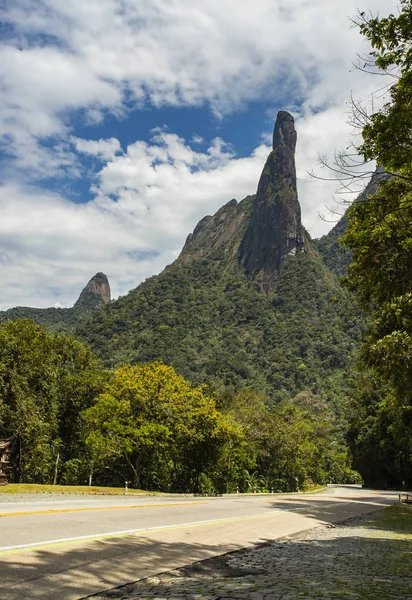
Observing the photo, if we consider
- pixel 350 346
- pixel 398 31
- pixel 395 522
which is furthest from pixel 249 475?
pixel 350 346

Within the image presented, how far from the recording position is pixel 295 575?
643cm

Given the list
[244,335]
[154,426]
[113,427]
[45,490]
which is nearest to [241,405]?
[154,426]

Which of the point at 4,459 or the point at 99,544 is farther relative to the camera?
the point at 4,459

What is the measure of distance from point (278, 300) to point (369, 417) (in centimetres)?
14034

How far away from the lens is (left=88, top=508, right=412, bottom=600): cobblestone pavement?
200 inches

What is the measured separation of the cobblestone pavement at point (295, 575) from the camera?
5.07 metres

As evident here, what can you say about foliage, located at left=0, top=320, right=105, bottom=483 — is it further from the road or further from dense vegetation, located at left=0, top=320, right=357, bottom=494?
the road

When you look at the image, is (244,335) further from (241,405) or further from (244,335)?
(241,405)

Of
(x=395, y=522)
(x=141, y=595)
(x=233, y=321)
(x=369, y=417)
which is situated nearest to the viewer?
(x=141, y=595)

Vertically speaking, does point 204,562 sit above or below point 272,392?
below

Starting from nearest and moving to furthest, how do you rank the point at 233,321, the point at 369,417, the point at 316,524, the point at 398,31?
1. the point at 398,31
2. the point at 316,524
3. the point at 369,417
4. the point at 233,321

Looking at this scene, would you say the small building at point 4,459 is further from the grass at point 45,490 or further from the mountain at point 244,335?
the mountain at point 244,335

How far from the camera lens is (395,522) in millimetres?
16844

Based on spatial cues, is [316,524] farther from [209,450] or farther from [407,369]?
[209,450]
